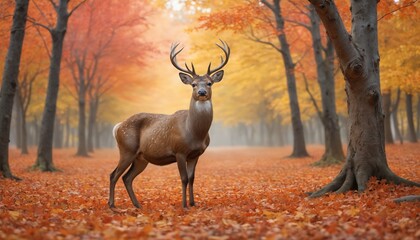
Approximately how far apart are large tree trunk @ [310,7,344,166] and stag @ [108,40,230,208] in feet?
29.6

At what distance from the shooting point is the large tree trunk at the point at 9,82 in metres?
10.7

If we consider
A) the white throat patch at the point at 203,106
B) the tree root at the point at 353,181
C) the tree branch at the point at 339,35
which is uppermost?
the tree branch at the point at 339,35

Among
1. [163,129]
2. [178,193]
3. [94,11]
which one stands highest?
[94,11]

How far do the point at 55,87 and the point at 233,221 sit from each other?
37.3 ft

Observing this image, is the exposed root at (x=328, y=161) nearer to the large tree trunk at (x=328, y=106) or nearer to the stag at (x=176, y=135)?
the large tree trunk at (x=328, y=106)

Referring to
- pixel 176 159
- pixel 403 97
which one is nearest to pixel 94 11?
pixel 176 159

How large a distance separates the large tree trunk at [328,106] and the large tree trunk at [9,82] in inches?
402

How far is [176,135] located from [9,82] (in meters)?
6.62

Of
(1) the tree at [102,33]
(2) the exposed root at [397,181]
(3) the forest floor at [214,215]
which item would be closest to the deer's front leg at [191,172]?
(3) the forest floor at [214,215]

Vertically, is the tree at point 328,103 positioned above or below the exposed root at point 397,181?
above

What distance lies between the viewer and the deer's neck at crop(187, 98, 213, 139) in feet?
21.9

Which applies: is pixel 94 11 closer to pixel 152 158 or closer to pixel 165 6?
pixel 165 6

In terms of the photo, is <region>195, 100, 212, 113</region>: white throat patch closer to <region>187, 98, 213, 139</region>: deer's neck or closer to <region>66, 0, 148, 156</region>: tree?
<region>187, 98, 213, 139</region>: deer's neck

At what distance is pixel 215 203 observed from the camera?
23.9 ft
